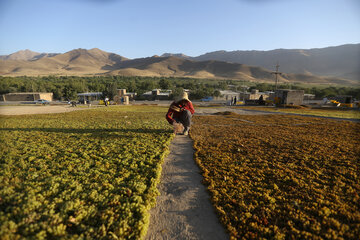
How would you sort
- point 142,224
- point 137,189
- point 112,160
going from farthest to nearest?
point 112,160 → point 137,189 → point 142,224

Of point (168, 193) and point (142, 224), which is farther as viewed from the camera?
point (168, 193)

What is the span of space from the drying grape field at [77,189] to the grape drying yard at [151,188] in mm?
20

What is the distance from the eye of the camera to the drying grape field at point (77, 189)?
10.2 ft

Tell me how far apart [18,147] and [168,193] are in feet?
25.7

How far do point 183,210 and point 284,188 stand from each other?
122 inches

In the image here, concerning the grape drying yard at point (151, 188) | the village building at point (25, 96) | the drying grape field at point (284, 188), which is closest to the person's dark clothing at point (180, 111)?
the grape drying yard at point (151, 188)

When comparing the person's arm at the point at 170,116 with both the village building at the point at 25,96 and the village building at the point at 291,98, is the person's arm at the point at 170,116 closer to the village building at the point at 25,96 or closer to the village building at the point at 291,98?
the village building at the point at 291,98

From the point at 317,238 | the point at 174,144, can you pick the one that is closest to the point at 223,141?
the point at 174,144

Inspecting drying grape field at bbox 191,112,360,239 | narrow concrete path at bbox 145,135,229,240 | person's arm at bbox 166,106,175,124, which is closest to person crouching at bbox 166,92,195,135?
person's arm at bbox 166,106,175,124

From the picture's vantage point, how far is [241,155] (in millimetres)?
7309

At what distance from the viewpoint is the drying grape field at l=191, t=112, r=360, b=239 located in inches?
134

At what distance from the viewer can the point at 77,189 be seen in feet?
14.2

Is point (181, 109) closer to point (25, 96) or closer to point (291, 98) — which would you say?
point (291, 98)

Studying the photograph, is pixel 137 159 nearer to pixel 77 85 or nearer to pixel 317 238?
pixel 317 238
